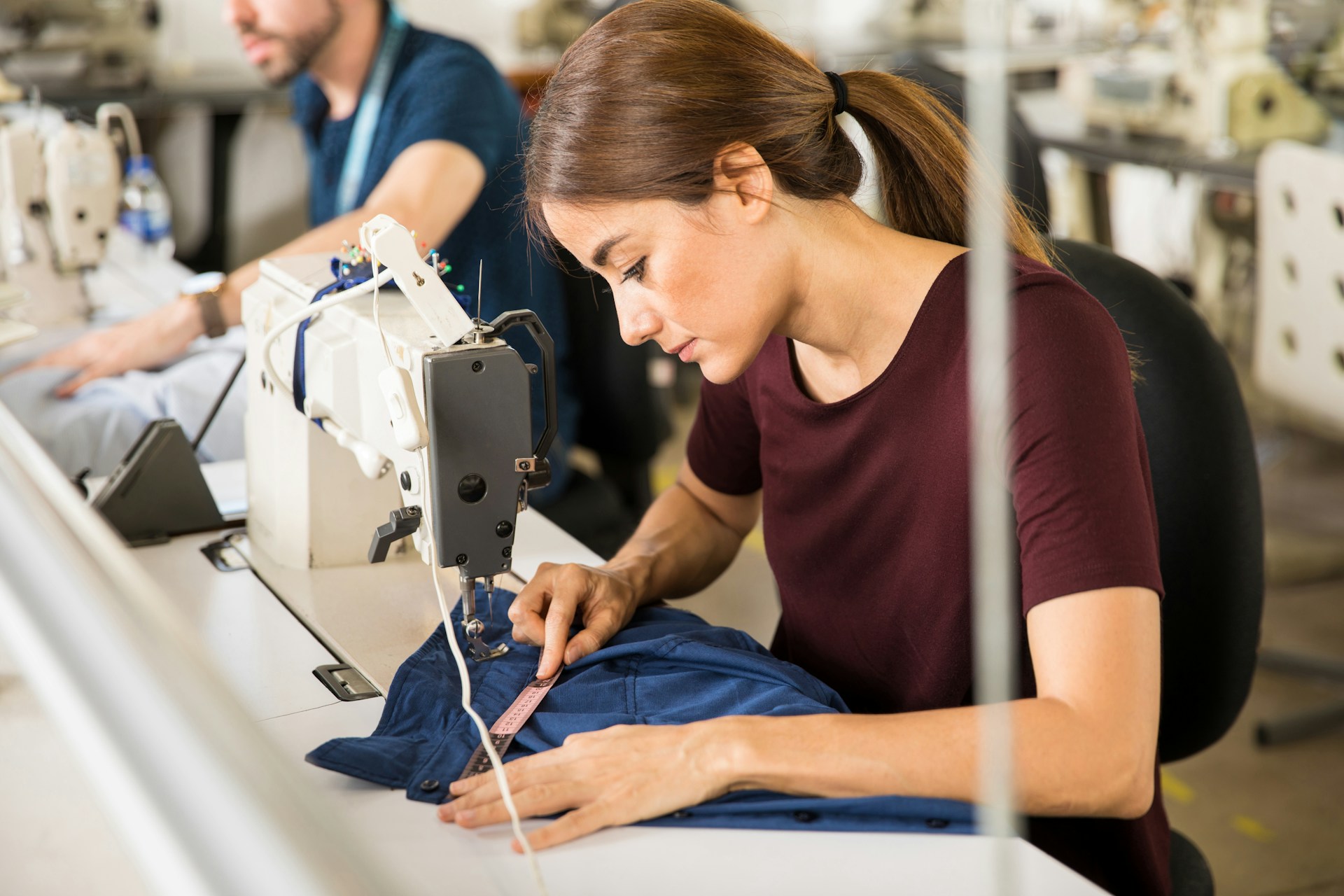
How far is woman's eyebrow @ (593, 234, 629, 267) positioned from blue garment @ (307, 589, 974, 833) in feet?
1.07

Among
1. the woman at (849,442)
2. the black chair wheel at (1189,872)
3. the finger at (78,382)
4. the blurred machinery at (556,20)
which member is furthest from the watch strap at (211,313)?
the blurred machinery at (556,20)

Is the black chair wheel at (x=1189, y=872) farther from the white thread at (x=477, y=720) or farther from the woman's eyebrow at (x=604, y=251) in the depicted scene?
the woman's eyebrow at (x=604, y=251)

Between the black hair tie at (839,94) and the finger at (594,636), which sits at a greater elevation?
the black hair tie at (839,94)

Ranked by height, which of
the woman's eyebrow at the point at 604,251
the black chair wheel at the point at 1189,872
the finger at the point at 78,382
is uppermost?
the woman's eyebrow at the point at 604,251

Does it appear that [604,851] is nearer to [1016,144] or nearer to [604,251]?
[604,251]

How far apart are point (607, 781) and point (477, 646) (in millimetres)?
265

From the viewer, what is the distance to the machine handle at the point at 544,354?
42.5 inches

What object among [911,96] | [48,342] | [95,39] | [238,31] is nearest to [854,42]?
[95,39]

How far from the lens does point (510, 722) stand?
1.03 metres

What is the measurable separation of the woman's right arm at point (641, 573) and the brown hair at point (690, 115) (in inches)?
13.9

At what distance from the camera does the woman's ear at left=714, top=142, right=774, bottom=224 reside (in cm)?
106

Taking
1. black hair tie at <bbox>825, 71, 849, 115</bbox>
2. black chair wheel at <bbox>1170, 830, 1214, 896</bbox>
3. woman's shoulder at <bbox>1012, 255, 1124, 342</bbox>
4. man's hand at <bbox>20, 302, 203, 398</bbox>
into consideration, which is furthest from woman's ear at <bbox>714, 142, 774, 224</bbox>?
man's hand at <bbox>20, 302, 203, 398</bbox>

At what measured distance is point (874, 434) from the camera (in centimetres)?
117

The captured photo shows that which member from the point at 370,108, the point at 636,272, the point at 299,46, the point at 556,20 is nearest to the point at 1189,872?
the point at 636,272
